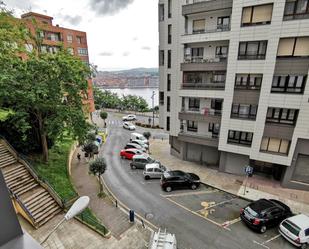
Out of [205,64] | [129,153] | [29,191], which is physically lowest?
[129,153]

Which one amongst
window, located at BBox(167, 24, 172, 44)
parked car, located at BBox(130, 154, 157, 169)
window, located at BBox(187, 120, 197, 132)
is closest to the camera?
parked car, located at BBox(130, 154, 157, 169)

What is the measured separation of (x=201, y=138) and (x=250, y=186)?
21.7 feet

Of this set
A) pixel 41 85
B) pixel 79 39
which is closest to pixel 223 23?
pixel 41 85

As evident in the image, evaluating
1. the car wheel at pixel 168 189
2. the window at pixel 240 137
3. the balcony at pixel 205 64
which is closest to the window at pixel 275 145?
the window at pixel 240 137

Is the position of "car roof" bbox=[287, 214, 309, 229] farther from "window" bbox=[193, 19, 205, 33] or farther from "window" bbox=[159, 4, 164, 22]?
"window" bbox=[159, 4, 164, 22]

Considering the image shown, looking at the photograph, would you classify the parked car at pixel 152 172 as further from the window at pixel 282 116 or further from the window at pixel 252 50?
the window at pixel 252 50

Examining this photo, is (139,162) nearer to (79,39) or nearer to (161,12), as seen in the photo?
(161,12)

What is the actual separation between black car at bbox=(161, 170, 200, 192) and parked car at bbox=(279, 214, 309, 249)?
284 inches

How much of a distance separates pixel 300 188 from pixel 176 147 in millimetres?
13551

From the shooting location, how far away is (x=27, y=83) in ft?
46.3

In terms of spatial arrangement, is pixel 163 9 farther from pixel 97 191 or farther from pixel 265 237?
pixel 265 237

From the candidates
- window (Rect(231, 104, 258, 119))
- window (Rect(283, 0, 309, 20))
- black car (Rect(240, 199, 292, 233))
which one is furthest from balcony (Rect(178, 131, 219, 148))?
window (Rect(283, 0, 309, 20))

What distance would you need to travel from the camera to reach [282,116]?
16.3 m

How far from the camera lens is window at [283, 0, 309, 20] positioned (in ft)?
45.9
